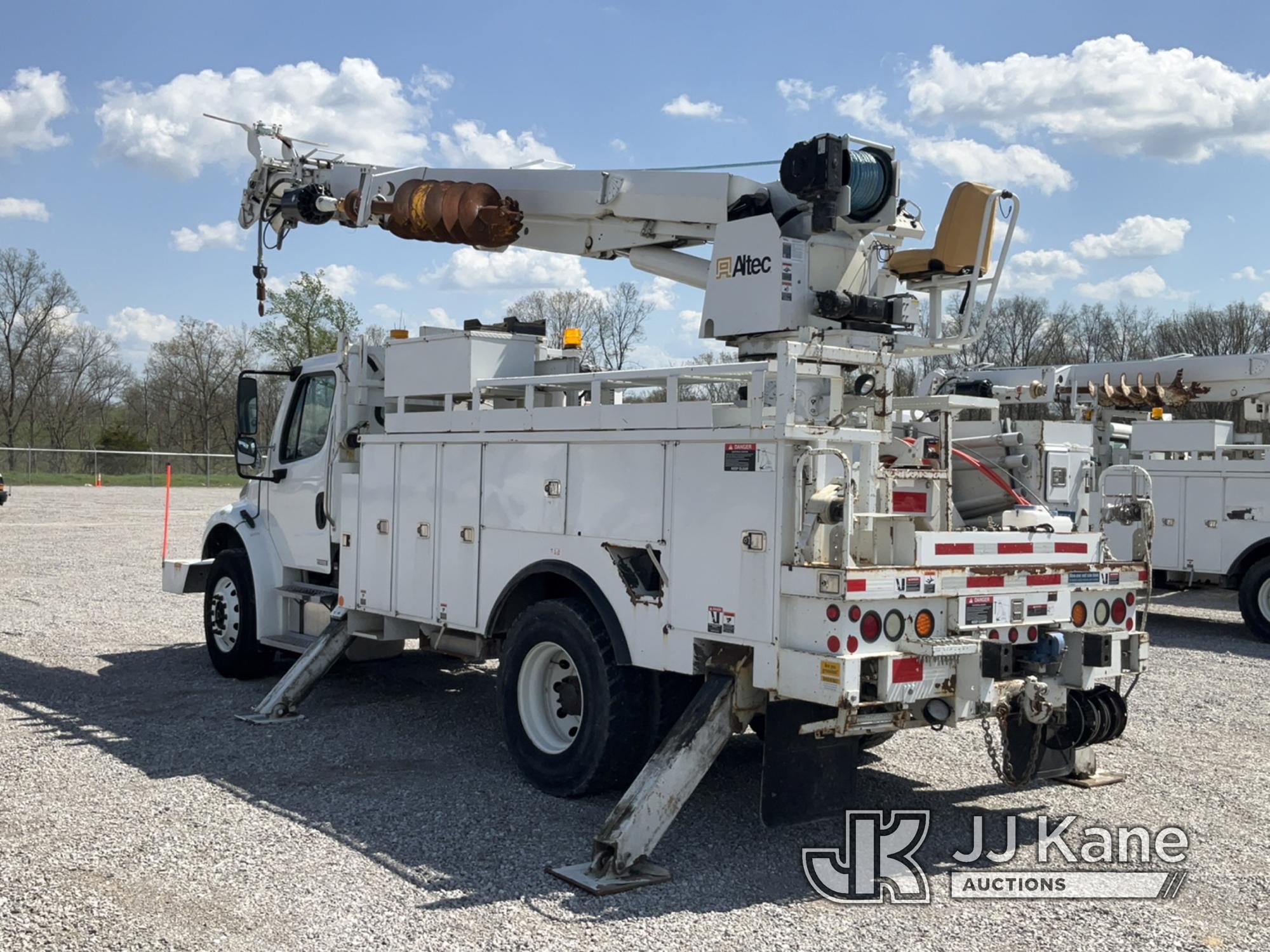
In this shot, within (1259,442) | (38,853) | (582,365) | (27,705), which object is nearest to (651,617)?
(582,365)

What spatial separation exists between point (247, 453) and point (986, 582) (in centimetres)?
634

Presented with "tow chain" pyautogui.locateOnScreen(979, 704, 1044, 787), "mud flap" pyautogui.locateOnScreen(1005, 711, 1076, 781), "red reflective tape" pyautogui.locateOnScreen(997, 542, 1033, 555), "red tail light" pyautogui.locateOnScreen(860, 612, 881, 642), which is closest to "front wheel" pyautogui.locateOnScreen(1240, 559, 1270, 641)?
"mud flap" pyautogui.locateOnScreen(1005, 711, 1076, 781)

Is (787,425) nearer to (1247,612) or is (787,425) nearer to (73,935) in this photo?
(73,935)

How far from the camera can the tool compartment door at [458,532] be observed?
7496mm

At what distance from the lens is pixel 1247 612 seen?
14352 millimetres

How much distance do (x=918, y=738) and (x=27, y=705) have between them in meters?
6.41

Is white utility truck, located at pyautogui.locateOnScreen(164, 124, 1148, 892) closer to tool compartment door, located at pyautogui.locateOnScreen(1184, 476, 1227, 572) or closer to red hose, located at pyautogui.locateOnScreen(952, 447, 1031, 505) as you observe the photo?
red hose, located at pyautogui.locateOnScreen(952, 447, 1031, 505)

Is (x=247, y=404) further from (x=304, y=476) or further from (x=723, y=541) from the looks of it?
(x=723, y=541)

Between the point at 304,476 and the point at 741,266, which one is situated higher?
the point at 741,266

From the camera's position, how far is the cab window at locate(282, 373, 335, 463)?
9430 mm

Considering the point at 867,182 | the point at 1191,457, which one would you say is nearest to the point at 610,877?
the point at 867,182

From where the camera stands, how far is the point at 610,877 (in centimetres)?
537

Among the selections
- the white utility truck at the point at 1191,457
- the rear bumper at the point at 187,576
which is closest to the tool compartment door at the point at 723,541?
the rear bumper at the point at 187,576

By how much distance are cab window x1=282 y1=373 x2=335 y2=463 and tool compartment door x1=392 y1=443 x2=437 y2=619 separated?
147 cm
